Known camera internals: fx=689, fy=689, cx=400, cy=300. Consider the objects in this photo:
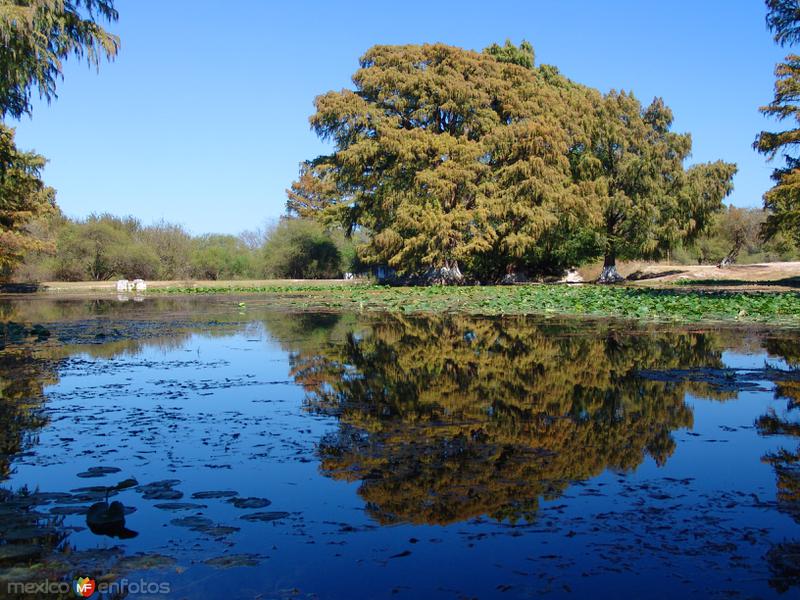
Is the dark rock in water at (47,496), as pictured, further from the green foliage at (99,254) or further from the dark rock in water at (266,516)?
the green foliage at (99,254)

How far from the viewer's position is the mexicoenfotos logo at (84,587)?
354 centimetres

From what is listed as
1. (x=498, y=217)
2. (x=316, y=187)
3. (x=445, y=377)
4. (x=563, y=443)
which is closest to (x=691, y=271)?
(x=498, y=217)

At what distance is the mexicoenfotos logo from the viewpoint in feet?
11.6

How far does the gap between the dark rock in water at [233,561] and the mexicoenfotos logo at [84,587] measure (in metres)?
0.59

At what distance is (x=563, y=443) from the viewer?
6309 mm

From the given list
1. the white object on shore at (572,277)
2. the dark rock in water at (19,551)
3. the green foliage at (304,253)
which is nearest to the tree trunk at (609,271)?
the white object on shore at (572,277)

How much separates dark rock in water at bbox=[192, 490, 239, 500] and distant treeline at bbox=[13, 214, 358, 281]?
5207 cm

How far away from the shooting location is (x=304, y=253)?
61219mm

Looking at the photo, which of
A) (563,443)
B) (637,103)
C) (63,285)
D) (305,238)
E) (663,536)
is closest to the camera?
(663,536)

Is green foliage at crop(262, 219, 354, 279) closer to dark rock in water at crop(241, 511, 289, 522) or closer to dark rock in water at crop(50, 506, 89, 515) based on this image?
dark rock in water at crop(50, 506, 89, 515)

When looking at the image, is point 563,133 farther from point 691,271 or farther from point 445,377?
point 445,377

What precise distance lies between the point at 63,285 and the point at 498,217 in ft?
112

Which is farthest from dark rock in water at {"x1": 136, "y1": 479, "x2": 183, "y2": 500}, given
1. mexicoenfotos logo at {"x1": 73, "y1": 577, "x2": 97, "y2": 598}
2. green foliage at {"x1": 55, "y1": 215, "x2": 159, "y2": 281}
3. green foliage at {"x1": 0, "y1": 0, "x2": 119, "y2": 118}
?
→ green foliage at {"x1": 55, "y1": 215, "x2": 159, "y2": 281}

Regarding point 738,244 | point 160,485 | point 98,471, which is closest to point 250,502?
point 160,485
